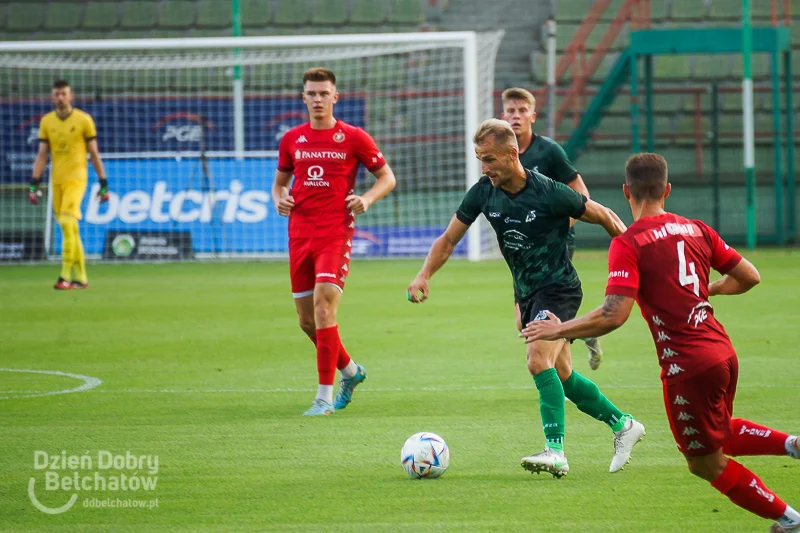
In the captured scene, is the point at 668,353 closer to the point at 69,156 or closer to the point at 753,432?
the point at 753,432

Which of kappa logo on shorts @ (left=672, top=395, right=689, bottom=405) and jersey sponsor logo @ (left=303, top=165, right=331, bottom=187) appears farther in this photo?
jersey sponsor logo @ (left=303, top=165, right=331, bottom=187)

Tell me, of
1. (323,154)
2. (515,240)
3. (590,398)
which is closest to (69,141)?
(323,154)

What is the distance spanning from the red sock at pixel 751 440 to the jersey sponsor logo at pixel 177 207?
16.3 metres

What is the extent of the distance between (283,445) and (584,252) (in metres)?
15.5

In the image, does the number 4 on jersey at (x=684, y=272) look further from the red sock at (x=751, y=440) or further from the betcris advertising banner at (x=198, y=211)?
the betcris advertising banner at (x=198, y=211)

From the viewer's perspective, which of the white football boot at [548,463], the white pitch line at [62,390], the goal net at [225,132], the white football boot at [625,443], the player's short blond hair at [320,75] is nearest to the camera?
the white football boot at [548,463]

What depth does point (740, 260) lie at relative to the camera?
5027 millimetres

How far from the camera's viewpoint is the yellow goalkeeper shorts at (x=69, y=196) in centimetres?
1575


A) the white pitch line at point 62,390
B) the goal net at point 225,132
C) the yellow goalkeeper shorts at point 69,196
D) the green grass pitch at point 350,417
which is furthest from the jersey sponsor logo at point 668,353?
the goal net at point 225,132

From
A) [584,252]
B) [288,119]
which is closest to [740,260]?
[584,252]

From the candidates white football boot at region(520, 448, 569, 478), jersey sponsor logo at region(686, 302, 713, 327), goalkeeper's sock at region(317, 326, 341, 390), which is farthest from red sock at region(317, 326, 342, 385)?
jersey sponsor logo at region(686, 302, 713, 327)

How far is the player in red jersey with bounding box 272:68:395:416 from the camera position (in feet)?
26.7

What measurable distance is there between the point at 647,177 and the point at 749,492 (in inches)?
51.5

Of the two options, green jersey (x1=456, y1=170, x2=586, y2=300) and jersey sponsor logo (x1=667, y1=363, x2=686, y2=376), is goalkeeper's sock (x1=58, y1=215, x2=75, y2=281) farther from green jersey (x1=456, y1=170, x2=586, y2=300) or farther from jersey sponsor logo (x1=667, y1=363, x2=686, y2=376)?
jersey sponsor logo (x1=667, y1=363, x2=686, y2=376)
